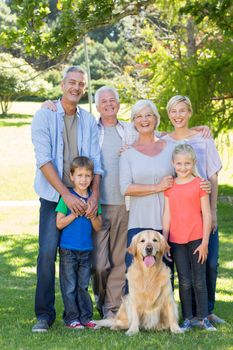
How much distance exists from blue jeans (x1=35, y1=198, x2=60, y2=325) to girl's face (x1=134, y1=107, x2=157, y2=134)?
1.05 metres

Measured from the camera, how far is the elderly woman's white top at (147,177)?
257 inches

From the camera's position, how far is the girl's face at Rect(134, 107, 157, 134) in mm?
6547

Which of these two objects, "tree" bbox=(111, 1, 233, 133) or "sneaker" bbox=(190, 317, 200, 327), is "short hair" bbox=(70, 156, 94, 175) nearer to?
"sneaker" bbox=(190, 317, 200, 327)

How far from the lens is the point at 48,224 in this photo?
6.46 meters

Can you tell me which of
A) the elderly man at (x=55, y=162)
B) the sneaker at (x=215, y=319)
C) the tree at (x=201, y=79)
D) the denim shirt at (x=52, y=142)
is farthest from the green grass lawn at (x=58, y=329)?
A: the tree at (x=201, y=79)

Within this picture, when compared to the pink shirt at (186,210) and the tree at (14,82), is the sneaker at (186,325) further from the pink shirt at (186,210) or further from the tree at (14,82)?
the tree at (14,82)

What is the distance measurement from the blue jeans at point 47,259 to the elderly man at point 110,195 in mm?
581

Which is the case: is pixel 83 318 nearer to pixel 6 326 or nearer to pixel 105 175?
pixel 6 326

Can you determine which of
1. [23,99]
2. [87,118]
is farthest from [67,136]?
[23,99]

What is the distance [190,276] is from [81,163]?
55.9 inches

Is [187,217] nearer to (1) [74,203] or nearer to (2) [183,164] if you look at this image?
(2) [183,164]

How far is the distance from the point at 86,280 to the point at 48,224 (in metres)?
0.64

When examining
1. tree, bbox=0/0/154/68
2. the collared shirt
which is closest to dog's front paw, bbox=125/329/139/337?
the collared shirt

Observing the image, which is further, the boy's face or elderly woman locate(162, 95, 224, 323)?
elderly woman locate(162, 95, 224, 323)
